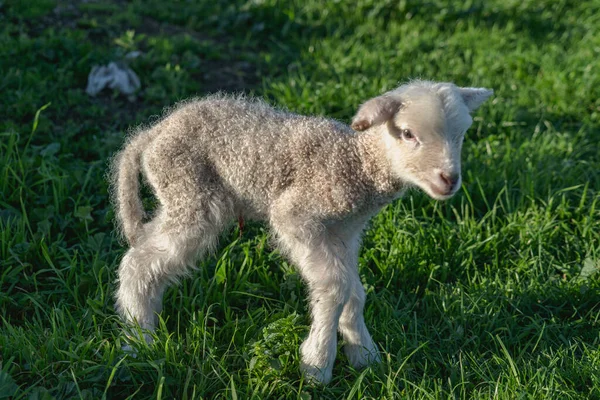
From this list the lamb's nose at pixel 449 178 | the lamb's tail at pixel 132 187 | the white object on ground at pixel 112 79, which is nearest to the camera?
the lamb's nose at pixel 449 178

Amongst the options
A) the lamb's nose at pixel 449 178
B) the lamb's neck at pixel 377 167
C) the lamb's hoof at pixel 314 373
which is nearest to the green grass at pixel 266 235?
the lamb's hoof at pixel 314 373

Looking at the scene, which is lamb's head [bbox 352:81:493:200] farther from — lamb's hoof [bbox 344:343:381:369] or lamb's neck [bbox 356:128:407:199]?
lamb's hoof [bbox 344:343:381:369]

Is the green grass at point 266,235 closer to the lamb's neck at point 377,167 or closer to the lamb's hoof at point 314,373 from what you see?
the lamb's hoof at point 314,373

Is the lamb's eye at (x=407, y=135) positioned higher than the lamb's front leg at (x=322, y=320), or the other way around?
the lamb's eye at (x=407, y=135)

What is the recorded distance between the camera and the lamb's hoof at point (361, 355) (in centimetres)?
364

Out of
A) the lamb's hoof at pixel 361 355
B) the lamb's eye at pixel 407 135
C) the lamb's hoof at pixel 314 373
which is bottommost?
the lamb's hoof at pixel 361 355

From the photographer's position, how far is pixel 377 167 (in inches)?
134

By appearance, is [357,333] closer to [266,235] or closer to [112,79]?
[266,235]

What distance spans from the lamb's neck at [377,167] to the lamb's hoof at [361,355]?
0.81 metres

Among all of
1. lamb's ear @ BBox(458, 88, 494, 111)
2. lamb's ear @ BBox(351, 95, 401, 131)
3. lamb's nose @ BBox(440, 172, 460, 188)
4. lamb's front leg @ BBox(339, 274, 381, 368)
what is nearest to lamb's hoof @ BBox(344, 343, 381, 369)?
lamb's front leg @ BBox(339, 274, 381, 368)

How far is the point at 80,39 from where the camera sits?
6.15m

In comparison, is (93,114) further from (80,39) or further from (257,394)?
(257,394)

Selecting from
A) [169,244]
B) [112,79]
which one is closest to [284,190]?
[169,244]

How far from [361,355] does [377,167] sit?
0.99m
